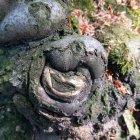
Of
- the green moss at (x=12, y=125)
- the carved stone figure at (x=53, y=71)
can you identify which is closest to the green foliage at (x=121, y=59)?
the carved stone figure at (x=53, y=71)

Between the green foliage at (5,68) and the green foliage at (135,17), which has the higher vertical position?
the green foliage at (135,17)

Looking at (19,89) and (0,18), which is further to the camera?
(0,18)

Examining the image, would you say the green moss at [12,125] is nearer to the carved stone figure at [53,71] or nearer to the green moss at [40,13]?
the carved stone figure at [53,71]

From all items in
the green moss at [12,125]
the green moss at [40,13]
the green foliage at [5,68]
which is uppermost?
the green moss at [40,13]

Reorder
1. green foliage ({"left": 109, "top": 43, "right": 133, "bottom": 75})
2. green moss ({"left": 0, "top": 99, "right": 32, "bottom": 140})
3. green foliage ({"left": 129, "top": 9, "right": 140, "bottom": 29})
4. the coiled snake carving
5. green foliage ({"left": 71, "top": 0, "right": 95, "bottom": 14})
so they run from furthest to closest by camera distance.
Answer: green foliage ({"left": 129, "top": 9, "right": 140, "bottom": 29}), green foliage ({"left": 71, "top": 0, "right": 95, "bottom": 14}), green moss ({"left": 0, "top": 99, "right": 32, "bottom": 140}), green foliage ({"left": 109, "top": 43, "right": 133, "bottom": 75}), the coiled snake carving

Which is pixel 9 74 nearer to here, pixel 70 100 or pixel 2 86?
pixel 2 86

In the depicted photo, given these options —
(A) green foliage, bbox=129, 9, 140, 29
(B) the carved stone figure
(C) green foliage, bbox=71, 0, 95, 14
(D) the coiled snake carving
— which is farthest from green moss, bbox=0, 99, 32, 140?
(A) green foliage, bbox=129, 9, 140, 29

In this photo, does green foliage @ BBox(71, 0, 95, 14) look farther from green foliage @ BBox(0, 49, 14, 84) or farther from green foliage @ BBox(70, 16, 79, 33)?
green foliage @ BBox(0, 49, 14, 84)

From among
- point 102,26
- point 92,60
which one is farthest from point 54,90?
point 102,26
